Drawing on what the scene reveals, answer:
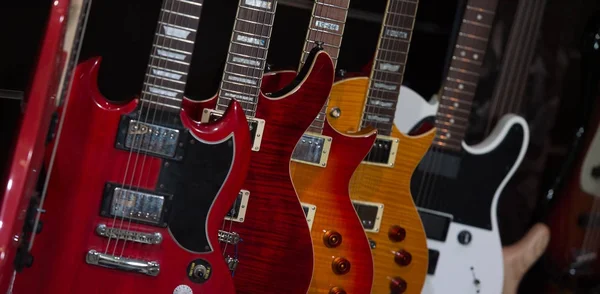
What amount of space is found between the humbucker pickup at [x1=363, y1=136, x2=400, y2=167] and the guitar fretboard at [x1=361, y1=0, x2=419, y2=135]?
0.03 metres

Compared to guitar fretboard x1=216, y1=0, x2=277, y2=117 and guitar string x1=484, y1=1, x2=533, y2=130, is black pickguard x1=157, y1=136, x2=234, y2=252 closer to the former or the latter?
guitar fretboard x1=216, y1=0, x2=277, y2=117

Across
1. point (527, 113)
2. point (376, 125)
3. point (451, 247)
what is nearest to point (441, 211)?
point (451, 247)

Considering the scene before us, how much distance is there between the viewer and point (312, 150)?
6.48ft

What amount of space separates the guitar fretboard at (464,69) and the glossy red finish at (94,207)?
2.65 ft

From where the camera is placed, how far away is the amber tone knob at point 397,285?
2.17 meters

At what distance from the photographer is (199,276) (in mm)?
1726

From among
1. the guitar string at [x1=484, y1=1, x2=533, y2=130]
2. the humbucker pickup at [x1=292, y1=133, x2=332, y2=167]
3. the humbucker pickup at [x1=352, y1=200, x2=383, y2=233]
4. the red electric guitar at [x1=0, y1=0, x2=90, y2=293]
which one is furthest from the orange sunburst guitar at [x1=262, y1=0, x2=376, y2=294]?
the guitar string at [x1=484, y1=1, x2=533, y2=130]

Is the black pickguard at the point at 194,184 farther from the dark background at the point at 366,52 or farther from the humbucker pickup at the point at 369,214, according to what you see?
the humbucker pickup at the point at 369,214

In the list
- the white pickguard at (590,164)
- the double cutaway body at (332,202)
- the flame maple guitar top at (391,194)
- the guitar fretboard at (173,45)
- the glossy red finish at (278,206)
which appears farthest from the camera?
the white pickguard at (590,164)

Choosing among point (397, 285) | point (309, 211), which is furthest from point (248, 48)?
point (397, 285)

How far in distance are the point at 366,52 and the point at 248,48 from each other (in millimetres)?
631

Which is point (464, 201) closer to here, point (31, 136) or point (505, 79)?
point (505, 79)

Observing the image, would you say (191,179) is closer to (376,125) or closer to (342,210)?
(342,210)

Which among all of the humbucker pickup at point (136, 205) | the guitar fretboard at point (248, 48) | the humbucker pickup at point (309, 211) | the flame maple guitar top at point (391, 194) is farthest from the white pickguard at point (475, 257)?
Result: the humbucker pickup at point (136, 205)
